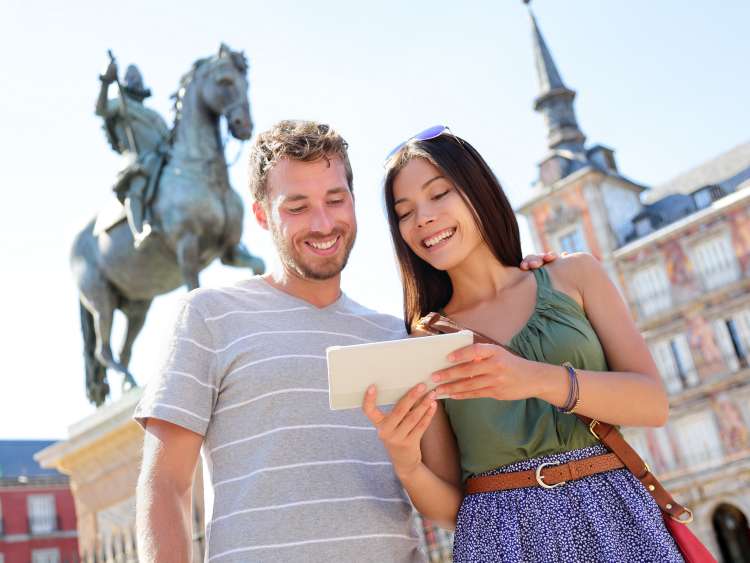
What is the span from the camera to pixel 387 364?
5.00 ft

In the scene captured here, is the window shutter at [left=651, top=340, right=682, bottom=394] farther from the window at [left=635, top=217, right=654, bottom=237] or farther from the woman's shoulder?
the woman's shoulder

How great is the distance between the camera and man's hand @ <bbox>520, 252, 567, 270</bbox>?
204cm

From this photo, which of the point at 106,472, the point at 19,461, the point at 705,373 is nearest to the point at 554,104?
the point at 705,373

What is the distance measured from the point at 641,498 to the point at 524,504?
0.24 metres

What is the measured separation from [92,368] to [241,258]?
1671 millimetres

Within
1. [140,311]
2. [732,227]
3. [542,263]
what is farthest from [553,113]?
A: [542,263]

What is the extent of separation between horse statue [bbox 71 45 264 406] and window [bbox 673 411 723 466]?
67.1 ft

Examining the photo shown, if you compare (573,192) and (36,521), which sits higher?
(573,192)

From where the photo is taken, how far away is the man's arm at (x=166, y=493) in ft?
5.49

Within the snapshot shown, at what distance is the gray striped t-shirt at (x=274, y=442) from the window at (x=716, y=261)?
963 inches

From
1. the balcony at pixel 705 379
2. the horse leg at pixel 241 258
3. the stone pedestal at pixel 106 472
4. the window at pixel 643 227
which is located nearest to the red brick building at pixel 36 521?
the balcony at pixel 705 379

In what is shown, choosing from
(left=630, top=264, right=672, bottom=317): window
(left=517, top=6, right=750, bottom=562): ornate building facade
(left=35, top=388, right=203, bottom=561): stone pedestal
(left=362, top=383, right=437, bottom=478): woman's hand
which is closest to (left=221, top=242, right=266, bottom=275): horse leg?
(left=35, top=388, right=203, bottom=561): stone pedestal

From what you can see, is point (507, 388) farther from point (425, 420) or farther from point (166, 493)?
point (166, 493)

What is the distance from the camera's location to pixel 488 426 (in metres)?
1.86
